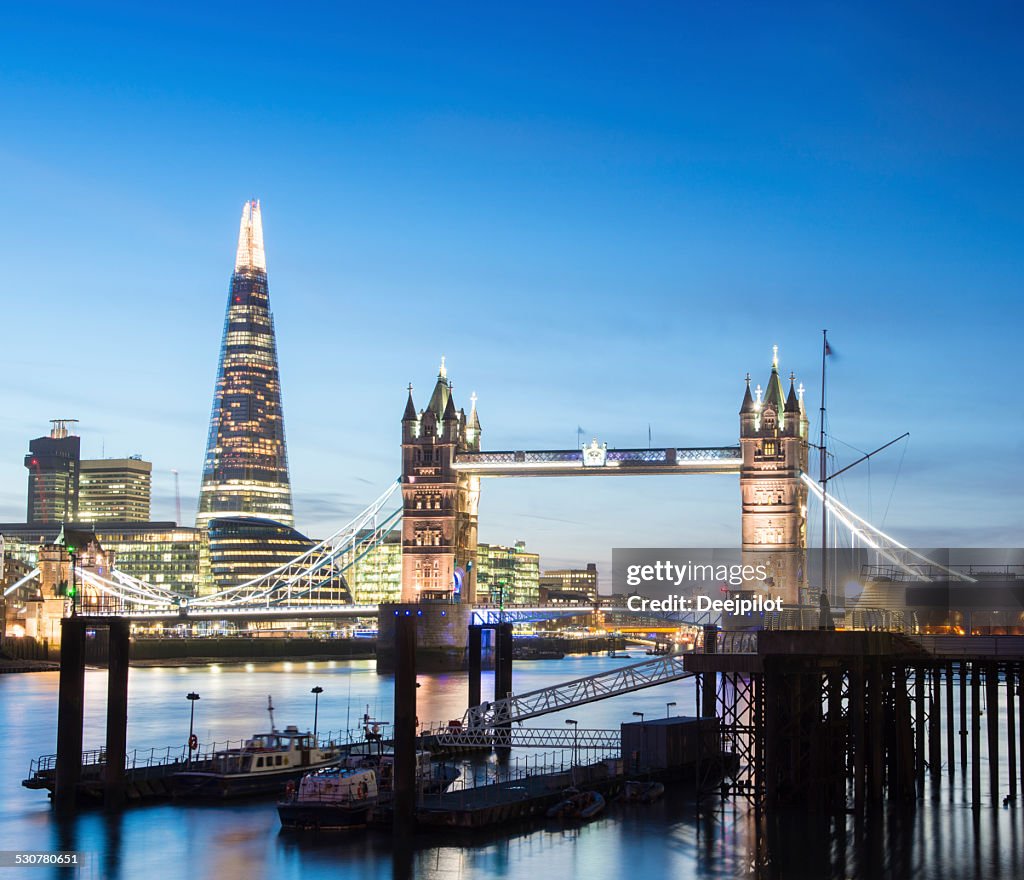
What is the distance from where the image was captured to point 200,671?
157m

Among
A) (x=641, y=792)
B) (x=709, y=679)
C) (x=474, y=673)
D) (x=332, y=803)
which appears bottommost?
(x=641, y=792)

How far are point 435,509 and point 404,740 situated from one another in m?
110

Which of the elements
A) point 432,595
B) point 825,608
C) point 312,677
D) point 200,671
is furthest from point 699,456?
point 825,608

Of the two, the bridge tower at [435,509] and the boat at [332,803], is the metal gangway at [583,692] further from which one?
the bridge tower at [435,509]

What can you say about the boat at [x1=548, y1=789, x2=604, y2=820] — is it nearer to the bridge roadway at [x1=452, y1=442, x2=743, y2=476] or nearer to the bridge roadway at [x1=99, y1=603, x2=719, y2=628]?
the bridge roadway at [x1=452, y1=442, x2=743, y2=476]

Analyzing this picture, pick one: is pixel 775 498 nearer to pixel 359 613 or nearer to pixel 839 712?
pixel 359 613

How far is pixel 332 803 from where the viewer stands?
4575 centimetres

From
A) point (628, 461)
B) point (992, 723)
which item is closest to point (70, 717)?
point (992, 723)

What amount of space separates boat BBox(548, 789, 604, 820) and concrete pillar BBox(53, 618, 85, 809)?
571 inches

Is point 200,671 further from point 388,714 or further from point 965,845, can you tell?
point 965,845

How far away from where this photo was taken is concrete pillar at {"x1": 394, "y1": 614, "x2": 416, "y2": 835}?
144ft

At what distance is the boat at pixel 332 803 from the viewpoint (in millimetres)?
45719

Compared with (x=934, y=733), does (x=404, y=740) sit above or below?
above

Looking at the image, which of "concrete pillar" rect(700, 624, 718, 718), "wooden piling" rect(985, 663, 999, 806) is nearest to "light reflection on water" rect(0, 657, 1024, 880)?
"wooden piling" rect(985, 663, 999, 806)
